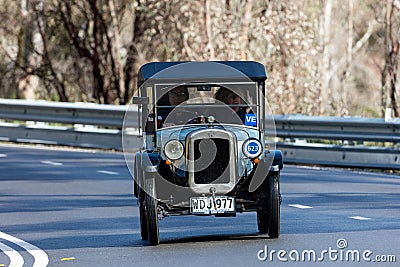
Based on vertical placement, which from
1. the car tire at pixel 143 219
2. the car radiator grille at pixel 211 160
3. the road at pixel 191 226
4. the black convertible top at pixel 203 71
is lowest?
the road at pixel 191 226

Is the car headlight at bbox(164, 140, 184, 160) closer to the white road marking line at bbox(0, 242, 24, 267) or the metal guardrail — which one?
the white road marking line at bbox(0, 242, 24, 267)

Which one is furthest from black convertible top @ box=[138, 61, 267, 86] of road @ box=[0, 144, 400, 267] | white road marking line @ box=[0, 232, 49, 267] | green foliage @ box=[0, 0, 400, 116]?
green foliage @ box=[0, 0, 400, 116]

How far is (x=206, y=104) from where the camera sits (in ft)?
39.4

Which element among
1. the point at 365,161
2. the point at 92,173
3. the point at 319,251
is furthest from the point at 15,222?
the point at 365,161

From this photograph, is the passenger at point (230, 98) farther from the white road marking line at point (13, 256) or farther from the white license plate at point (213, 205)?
the white road marking line at point (13, 256)

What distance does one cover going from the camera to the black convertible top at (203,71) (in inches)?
474

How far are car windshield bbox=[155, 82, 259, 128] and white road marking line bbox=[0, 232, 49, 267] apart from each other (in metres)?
1.88

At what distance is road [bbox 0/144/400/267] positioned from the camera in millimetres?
10281

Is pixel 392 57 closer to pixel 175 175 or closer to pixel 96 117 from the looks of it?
pixel 96 117

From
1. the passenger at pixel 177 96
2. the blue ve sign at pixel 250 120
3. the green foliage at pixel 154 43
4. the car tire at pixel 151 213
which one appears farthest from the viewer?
the green foliage at pixel 154 43

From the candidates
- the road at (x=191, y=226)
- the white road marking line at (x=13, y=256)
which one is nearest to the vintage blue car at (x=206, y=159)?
the road at (x=191, y=226)

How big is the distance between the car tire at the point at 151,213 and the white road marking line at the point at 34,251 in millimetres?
1079

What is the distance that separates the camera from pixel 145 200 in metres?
11.3

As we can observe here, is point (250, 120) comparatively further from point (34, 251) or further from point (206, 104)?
point (34, 251)
